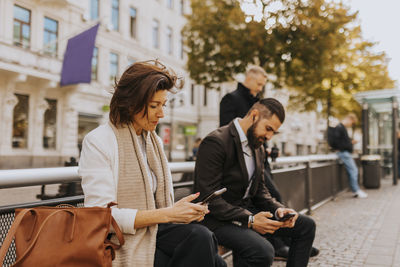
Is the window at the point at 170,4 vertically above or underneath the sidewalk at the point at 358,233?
above

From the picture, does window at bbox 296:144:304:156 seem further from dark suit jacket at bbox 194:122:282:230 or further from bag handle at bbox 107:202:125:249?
bag handle at bbox 107:202:125:249

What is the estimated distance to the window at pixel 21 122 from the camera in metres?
18.5

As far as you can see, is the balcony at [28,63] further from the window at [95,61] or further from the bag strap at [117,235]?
the bag strap at [117,235]

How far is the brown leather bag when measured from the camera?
1.61m

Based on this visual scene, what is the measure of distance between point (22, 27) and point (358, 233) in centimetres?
1759

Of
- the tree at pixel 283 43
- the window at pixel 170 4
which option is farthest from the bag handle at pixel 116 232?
the window at pixel 170 4

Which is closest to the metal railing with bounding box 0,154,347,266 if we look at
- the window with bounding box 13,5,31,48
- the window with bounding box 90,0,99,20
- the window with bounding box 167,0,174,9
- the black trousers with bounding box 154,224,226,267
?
the black trousers with bounding box 154,224,226,267

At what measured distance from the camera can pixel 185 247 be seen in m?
2.04

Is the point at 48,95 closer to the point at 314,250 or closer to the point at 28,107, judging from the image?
the point at 28,107

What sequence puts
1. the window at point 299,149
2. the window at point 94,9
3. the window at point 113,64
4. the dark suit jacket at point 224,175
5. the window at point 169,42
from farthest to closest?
the window at point 299,149 → the window at point 169,42 → the window at point 113,64 → the window at point 94,9 → the dark suit jacket at point 224,175

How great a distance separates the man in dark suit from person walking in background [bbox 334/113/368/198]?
7416 mm

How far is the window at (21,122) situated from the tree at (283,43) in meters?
7.81

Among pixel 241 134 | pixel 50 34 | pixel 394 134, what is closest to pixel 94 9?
pixel 50 34

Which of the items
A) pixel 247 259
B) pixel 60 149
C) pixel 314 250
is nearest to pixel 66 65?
pixel 60 149
